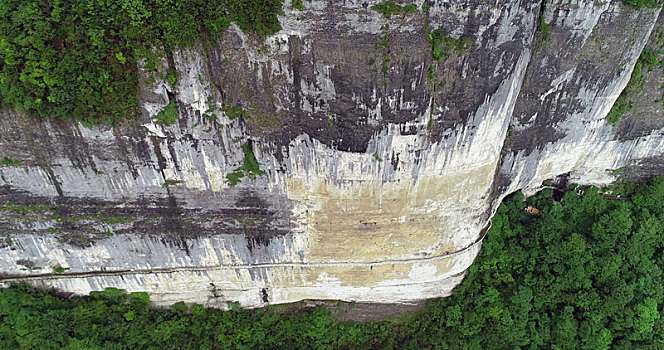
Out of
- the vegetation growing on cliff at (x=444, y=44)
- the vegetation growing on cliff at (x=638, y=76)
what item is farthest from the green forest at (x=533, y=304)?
the vegetation growing on cliff at (x=444, y=44)

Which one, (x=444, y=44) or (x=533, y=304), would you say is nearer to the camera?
(x=444, y=44)

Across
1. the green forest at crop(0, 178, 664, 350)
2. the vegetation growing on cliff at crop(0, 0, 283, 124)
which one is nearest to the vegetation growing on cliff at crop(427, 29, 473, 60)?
the vegetation growing on cliff at crop(0, 0, 283, 124)

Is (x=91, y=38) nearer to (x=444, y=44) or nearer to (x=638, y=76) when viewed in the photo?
(x=444, y=44)

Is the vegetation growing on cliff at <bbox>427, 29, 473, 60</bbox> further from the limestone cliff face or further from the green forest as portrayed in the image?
the green forest

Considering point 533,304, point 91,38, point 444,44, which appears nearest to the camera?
point 91,38

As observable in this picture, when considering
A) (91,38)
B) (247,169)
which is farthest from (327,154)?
(91,38)

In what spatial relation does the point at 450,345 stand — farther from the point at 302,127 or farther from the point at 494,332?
the point at 302,127
